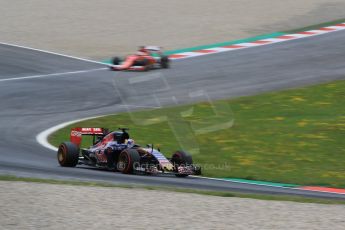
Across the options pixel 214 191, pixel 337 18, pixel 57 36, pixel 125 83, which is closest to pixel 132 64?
pixel 125 83

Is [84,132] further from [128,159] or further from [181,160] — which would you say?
[181,160]

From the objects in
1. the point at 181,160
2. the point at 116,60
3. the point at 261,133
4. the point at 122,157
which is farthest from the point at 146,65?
the point at 181,160

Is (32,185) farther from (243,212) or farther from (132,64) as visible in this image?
(132,64)

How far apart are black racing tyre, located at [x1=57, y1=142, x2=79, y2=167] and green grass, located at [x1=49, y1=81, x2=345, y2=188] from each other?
232 centimetres

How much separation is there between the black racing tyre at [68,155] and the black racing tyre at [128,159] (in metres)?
1.12

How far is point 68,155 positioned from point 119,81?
435 inches

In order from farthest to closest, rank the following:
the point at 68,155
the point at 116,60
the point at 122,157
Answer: the point at 116,60
the point at 68,155
the point at 122,157

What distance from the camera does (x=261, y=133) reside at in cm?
1969

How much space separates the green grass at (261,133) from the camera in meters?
16.5

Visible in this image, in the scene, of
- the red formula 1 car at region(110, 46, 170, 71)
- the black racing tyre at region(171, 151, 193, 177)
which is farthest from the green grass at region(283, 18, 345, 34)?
the black racing tyre at region(171, 151, 193, 177)

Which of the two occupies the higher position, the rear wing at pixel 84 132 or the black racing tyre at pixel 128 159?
the rear wing at pixel 84 132

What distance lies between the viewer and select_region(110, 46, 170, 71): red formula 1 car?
28250 mm

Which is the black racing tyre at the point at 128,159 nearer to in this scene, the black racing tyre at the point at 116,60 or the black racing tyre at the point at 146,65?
the black racing tyre at the point at 116,60

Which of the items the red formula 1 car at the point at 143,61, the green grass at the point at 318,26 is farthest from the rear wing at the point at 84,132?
the green grass at the point at 318,26
